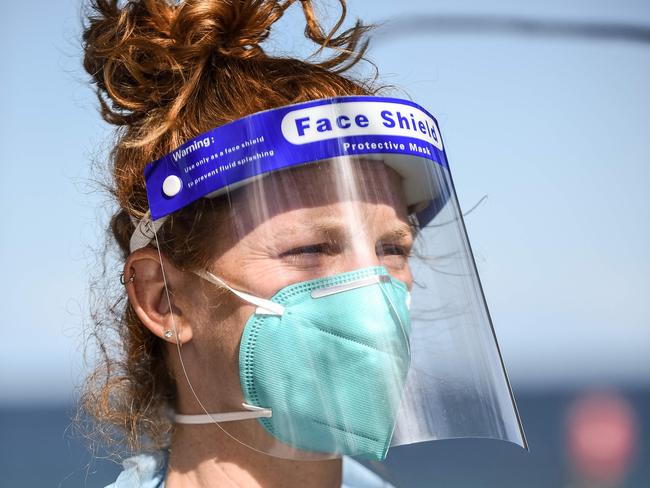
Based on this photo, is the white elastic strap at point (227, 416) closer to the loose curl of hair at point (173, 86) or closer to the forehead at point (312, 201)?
the loose curl of hair at point (173, 86)

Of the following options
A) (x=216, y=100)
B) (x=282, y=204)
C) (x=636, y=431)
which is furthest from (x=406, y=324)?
(x=636, y=431)

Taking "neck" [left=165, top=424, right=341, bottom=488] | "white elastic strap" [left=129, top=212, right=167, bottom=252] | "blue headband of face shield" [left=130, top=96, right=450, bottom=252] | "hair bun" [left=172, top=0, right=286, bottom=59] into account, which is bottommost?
"neck" [left=165, top=424, right=341, bottom=488]

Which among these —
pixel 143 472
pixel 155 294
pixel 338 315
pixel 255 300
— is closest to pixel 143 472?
pixel 143 472

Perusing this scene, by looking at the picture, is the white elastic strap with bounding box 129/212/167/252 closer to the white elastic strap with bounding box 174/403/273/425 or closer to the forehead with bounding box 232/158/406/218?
the forehead with bounding box 232/158/406/218

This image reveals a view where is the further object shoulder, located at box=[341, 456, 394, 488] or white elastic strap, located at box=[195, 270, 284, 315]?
shoulder, located at box=[341, 456, 394, 488]

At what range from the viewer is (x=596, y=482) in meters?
25.2

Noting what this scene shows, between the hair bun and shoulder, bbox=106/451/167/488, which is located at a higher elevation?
the hair bun

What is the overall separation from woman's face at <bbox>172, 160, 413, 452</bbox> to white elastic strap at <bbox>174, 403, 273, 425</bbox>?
0.02 meters

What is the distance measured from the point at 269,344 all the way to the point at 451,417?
0.42 m

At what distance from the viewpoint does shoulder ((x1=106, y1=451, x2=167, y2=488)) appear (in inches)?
89.8

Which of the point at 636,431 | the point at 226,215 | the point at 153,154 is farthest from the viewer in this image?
the point at 636,431

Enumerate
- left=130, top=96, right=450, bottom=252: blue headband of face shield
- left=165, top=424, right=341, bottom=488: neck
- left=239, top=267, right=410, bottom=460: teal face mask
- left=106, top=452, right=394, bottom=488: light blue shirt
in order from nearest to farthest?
left=239, top=267, right=410, bottom=460: teal face mask, left=130, top=96, right=450, bottom=252: blue headband of face shield, left=165, top=424, right=341, bottom=488: neck, left=106, top=452, right=394, bottom=488: light blue shirt

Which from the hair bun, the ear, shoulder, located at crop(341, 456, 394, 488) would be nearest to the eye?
the ear

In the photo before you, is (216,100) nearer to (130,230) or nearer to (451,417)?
(130,230)
